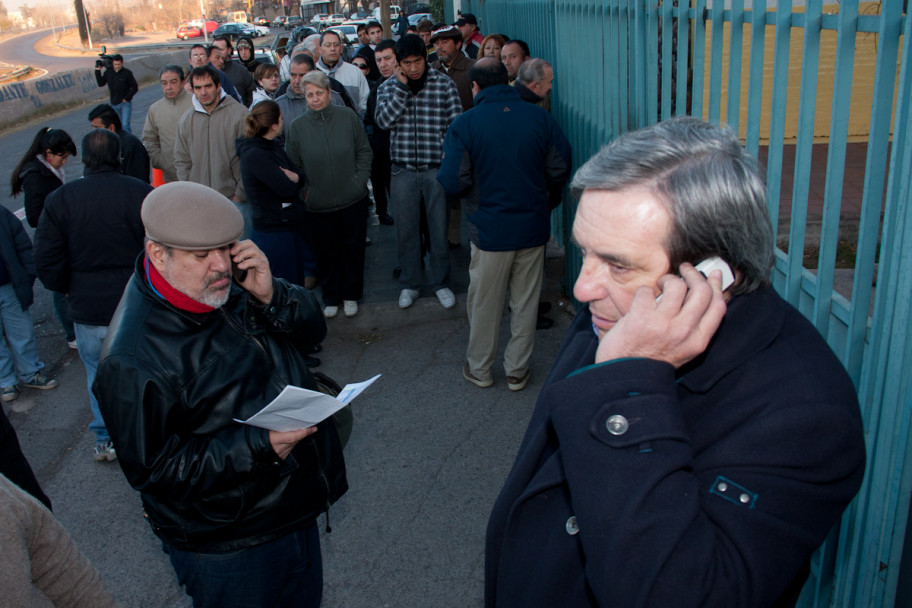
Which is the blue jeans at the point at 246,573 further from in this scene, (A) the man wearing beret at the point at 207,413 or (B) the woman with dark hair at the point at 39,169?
(B) the woman with dark hair at the point at 39,169

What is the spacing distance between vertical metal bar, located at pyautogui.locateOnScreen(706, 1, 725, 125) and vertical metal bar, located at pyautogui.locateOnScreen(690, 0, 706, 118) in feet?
0.22

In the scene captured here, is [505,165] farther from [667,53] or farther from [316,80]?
[316,80]

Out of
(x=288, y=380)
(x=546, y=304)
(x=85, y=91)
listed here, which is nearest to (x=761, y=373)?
(x=288, y=380)

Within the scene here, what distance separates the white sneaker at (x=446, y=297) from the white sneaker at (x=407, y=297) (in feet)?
0.65

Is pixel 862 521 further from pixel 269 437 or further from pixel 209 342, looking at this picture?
pixel 209 342

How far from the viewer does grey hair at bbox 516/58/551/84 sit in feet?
16.2

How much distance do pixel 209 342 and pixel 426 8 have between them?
31.7 metres

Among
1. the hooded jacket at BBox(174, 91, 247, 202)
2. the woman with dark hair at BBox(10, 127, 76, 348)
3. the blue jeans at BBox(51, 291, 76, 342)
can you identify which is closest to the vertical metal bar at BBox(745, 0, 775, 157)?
the hooded jacket at BBox(174, 91, 247, 202)

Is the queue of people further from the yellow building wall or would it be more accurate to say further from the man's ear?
the yellow building wall

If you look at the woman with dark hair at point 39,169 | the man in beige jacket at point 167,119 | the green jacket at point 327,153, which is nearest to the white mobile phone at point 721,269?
the green jacket at point 327,153

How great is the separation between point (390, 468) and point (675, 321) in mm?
3304

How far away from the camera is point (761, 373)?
4.19ft

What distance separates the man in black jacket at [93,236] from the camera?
437cm

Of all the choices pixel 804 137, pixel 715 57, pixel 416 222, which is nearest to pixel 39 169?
pixel 416 222
